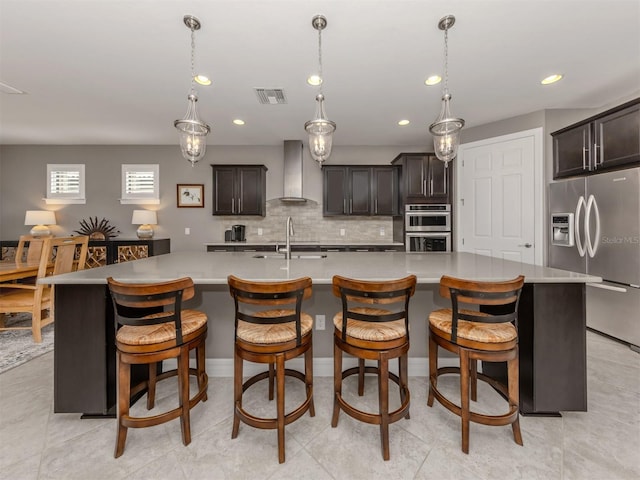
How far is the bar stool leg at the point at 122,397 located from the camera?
1.41 meters

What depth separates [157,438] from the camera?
153 cm

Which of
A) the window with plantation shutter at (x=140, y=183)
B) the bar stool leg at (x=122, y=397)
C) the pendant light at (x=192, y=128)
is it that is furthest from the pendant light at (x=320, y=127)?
the window with plantation shutter at (x=140, y=183)

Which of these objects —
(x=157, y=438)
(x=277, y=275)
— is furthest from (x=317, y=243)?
(x=157, y=438)

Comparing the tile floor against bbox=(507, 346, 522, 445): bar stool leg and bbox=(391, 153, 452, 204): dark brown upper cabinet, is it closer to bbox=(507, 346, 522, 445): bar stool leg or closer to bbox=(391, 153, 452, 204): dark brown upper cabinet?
bbox=(507, 346, 522, 445): bar stool leg

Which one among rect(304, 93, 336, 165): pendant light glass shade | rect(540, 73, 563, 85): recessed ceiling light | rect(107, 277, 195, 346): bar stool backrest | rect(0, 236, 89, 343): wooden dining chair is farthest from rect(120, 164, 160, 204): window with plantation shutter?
rect(540, 73, 563, 85): recessed ceiling light

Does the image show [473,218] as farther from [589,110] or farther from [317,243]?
[317,243]

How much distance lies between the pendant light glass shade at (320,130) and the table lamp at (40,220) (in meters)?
5.62

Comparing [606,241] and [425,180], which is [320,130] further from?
[606,241]

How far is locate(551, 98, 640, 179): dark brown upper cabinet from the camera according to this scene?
100 inches

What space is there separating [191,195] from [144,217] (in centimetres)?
88

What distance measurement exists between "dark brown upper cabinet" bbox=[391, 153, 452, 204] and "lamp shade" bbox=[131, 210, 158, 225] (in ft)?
14.6

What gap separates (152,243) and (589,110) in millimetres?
6518

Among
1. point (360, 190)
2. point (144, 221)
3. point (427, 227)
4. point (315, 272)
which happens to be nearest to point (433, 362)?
point (315, 272)

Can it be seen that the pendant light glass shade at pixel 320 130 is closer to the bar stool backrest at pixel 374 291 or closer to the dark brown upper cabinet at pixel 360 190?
the bar stool backrest at pixel 374 291
